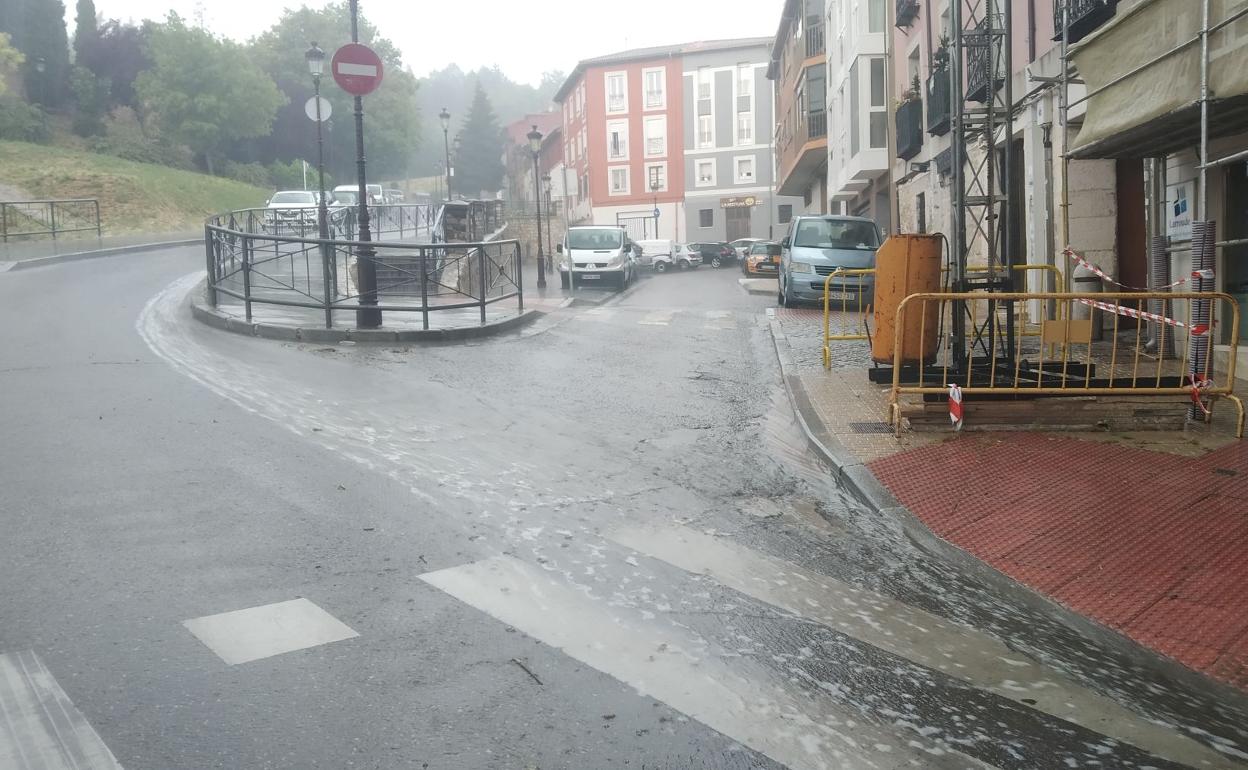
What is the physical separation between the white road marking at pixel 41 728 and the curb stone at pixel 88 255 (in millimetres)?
18596

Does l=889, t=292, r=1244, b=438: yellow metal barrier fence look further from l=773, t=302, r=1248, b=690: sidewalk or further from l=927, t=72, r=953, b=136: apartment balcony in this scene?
l=927, t=72, r=953, b=136: apartment balcony

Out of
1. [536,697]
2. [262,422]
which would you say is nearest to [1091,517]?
[536,697]

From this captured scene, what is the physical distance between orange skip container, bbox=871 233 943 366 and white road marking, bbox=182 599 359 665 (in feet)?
20.0

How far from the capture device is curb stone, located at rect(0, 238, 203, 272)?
20328 millimetres

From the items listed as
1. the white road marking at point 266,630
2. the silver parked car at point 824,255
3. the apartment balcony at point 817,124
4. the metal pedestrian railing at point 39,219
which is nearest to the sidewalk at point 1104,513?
the white road marking at point 266,630

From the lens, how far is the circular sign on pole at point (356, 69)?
13.9 meters

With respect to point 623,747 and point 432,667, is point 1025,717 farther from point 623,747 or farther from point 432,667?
point 432,667

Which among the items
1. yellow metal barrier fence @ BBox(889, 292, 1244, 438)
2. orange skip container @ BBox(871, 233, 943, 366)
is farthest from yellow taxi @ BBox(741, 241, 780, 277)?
orange skip container @ BBox(871, 233, 943, 366)

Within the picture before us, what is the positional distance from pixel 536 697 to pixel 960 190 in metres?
6.91

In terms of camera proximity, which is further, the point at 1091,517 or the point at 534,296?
the point at 534,296

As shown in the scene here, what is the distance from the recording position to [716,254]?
164 ft

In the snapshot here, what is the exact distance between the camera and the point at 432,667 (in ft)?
11.9

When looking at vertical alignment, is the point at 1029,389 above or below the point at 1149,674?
above

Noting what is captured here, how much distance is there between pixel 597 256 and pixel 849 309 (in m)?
9.33
